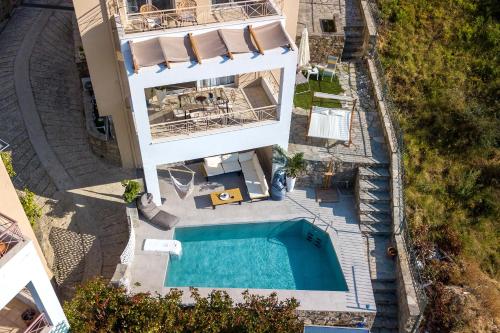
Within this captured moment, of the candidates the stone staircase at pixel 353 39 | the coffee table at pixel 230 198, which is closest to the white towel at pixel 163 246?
the coffee table at pixel 230 198

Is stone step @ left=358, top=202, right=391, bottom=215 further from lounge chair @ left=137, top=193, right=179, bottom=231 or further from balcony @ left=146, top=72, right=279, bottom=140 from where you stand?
lounge chair @ left=137, top=193, right=179, bottom=231

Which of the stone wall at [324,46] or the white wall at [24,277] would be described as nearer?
the white wall at [24,277]

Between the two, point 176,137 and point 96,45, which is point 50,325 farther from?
point 96,45

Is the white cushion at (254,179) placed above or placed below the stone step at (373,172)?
below


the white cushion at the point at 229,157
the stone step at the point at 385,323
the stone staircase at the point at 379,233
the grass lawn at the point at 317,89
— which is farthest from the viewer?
Answer: the grass lawn at the point at 317,89

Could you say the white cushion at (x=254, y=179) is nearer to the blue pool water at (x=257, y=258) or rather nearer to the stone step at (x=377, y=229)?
the blue pool water at (x=257, y=258)

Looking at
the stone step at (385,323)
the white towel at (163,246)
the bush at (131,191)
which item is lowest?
the stone step at (385,323)

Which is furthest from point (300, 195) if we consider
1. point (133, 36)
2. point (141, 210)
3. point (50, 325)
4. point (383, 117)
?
point (50, 325)
